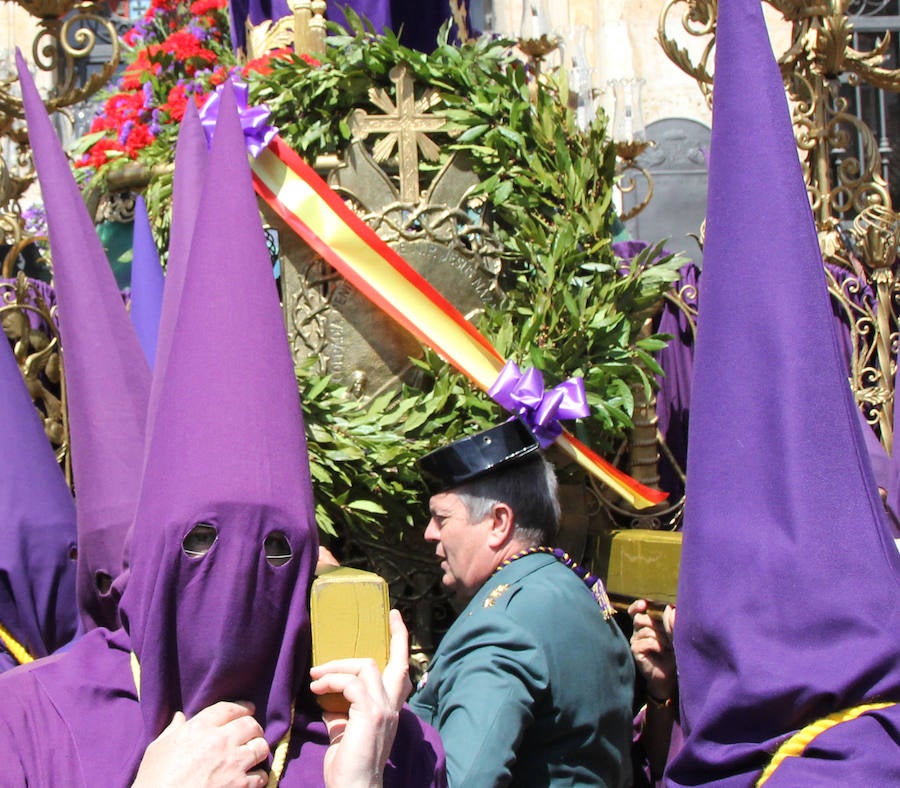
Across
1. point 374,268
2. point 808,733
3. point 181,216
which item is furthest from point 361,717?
point 374,268

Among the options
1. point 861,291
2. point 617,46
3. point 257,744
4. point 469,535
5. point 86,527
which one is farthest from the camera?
point 617,46

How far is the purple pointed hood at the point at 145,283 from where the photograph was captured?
315 cm

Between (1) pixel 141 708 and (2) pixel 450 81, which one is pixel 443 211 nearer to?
(2) pixel 450 81

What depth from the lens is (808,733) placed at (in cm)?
162

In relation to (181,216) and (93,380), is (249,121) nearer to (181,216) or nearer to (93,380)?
(181,216)

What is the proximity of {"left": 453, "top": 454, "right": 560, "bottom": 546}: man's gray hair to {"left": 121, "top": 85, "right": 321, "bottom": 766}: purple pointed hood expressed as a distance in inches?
31.6

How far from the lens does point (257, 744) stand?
164cm

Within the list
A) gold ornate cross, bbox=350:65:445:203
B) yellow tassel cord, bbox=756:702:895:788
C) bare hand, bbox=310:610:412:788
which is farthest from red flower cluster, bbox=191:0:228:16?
yellow tassel cord, bbox=756:702:895:788

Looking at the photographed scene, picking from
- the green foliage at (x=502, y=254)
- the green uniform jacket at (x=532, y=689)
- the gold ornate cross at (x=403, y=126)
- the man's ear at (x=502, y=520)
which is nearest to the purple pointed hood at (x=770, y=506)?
the green uniform jacket at (x=532, y=689)

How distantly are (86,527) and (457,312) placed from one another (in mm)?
1003

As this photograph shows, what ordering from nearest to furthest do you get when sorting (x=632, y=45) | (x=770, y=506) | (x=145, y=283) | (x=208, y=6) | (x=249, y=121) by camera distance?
1. (x=770, y=506)
2. (x=249, y=121)
3. (x=145, y=283)
4. (x=208, y=6)
5. (x=632, y=45)

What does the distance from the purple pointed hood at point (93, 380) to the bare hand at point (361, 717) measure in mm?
817

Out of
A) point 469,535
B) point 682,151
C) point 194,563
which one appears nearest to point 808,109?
point 469,535

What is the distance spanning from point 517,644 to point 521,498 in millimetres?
424
